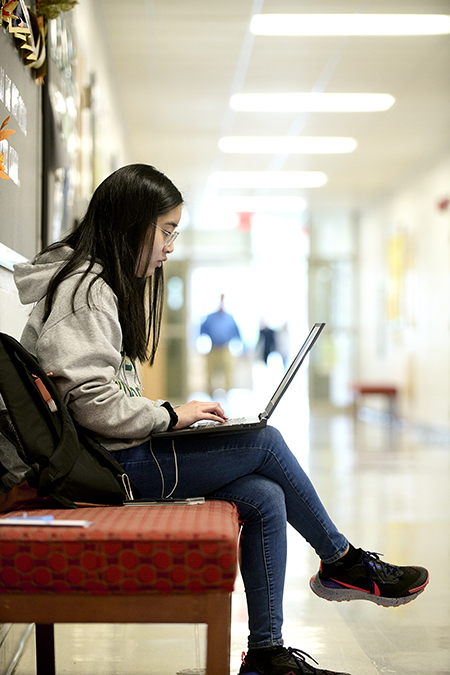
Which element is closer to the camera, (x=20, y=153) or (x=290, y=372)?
(x=290, y=372)

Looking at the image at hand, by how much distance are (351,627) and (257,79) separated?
4498mm

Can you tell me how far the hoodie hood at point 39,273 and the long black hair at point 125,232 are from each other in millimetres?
20

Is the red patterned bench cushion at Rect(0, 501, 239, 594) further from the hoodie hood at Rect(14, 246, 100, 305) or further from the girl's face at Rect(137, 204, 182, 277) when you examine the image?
the girl's face at Rect(137, 204, 182, 277)

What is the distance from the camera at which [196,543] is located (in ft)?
3.59

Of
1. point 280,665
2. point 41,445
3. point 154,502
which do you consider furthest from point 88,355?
point 280,665

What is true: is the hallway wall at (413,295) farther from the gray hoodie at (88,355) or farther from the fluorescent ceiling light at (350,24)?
the gray hoodie at (88,355)

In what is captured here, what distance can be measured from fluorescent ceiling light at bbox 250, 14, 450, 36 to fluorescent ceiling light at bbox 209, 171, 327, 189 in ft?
12.0

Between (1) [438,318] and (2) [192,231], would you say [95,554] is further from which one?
(2) [192,231]

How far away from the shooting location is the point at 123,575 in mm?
1098

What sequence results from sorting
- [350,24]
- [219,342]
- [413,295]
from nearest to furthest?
[350,24], [413,295], [219,342]

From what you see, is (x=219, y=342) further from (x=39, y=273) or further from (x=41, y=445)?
(x=41, y=445)

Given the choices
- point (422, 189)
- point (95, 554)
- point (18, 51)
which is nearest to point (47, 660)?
point (95, 554)

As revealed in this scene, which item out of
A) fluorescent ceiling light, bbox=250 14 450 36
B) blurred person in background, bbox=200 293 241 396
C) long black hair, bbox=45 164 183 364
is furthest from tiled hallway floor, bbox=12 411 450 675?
blurred person in background, bbox=200 293 241 396

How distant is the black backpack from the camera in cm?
122
